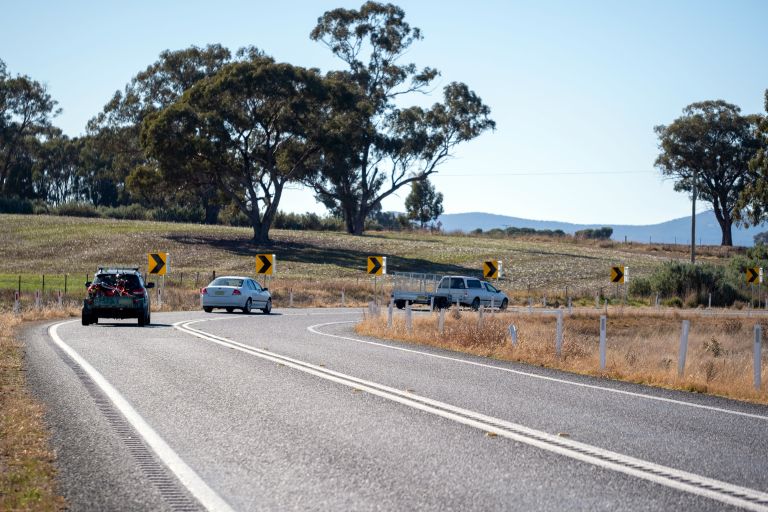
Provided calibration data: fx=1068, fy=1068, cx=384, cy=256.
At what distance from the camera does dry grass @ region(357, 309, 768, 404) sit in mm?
16328

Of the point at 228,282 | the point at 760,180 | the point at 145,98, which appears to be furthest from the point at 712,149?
the point at 228,282

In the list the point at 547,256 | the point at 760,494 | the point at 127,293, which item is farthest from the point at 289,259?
the point at 760,494

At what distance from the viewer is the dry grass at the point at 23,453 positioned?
725 cm

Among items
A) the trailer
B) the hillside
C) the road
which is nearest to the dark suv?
the road

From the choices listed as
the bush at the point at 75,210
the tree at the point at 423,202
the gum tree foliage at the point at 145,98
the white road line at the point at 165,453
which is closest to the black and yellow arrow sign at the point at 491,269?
the white road line at the point at 165,453

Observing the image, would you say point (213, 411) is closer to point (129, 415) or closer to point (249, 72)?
point (129, 415)

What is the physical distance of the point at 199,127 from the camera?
7212cm

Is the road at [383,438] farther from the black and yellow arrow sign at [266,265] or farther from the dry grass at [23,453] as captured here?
the black and yellow arrow sign at [266,265]

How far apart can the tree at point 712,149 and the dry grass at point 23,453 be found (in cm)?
9423

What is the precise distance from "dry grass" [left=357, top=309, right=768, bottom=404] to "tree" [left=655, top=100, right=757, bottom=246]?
62581mm

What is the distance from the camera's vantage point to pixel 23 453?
8.95m

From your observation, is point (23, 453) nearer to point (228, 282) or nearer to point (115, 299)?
point (115, 299)

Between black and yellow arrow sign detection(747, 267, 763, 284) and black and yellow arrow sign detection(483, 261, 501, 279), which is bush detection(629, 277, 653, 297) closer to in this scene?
black and yellow arrow sign detection(747, 267, 763, 284)

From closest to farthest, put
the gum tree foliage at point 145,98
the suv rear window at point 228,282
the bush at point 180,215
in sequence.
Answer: the suv rear window at point 228,282 < the gum tree foliage at point 145,98 < the bush at point 180,215
